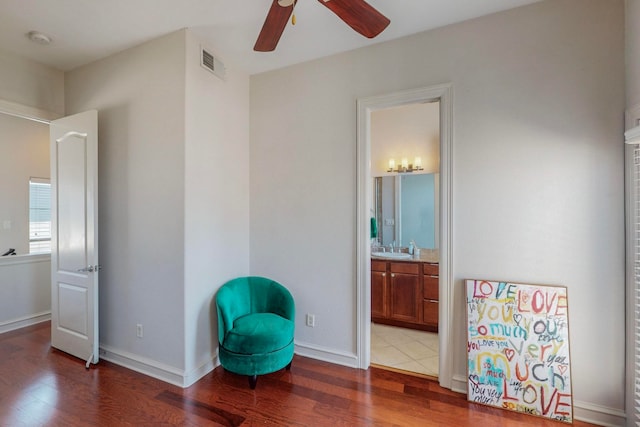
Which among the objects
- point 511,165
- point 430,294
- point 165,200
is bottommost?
point 430,294

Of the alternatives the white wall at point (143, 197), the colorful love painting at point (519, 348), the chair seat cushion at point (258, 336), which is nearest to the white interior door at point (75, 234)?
the white wall at point (143, 197)

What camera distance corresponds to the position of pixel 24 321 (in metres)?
3.54

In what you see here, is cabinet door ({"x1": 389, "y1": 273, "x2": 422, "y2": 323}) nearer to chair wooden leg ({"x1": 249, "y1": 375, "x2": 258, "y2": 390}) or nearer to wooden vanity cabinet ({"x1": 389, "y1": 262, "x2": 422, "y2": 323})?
wooden vanity cabinet ({"x1": 389, "y1": 262, "x2": 422, "y2": 323})

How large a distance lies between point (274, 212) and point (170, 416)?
1.79 m

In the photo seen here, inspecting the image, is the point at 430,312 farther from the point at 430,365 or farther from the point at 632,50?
the point at 632,50

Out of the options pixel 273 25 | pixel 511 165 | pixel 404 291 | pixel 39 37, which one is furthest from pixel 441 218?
pixel 39 37

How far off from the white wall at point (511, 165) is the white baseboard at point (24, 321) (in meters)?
3.55

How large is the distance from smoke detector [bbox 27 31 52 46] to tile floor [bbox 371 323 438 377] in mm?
4037

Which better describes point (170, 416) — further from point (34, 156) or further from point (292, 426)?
point (34, 156)

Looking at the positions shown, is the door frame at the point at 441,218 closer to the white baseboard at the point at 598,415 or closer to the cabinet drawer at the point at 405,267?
the white baseboard at the point at 598,415

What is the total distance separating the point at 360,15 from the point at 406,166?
2.54 meters

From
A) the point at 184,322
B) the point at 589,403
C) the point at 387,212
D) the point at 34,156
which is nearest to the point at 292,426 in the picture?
the point at 184,322

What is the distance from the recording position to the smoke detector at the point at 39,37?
7.74 feet

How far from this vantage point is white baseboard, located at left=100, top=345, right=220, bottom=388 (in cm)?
231
